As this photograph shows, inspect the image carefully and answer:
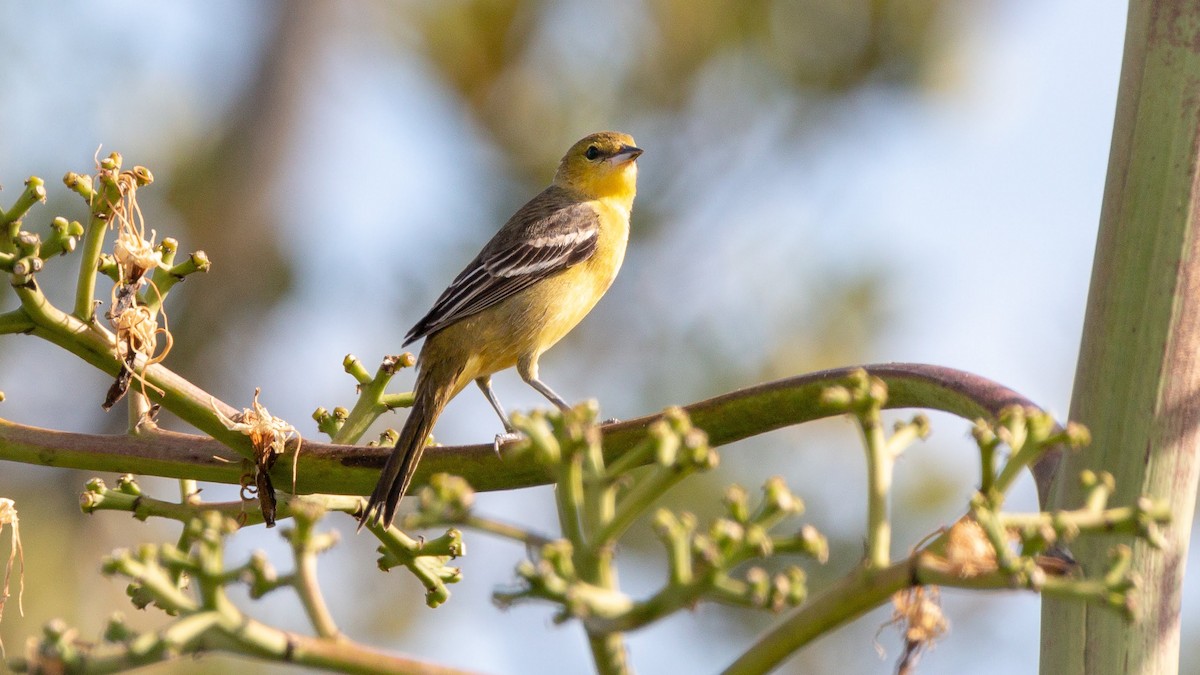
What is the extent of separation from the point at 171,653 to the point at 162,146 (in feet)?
35.2

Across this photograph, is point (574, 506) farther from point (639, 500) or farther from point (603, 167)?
point (603, 167)

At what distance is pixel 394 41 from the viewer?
1145 cm

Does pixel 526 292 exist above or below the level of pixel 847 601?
above

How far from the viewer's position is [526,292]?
17.0ft

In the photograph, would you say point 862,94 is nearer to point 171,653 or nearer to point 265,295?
point 265,295

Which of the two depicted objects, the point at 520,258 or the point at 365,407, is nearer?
the point at 365,407

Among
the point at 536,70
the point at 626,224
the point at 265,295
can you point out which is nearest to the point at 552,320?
the point at 626,224

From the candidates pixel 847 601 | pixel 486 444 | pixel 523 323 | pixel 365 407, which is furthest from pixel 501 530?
pixel 523 323

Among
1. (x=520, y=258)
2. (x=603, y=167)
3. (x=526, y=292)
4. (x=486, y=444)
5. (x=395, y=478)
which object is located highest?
(x=603, y=167)

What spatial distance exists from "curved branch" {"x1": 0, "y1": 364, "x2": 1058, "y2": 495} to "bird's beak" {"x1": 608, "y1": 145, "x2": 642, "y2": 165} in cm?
410

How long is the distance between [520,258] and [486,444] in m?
3.41

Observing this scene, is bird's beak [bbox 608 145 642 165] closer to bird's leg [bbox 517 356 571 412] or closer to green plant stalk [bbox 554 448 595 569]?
bird's leg [bbox 517 356 571 412]

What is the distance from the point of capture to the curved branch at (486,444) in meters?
1.79

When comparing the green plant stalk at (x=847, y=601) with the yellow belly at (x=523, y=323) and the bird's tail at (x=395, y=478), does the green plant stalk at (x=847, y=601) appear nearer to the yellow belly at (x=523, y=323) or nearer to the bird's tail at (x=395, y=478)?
the bird's tail at (x=395, y=478)
